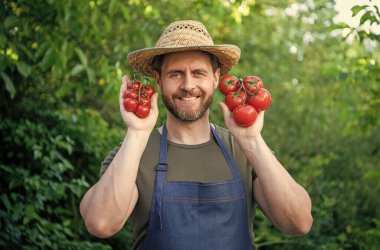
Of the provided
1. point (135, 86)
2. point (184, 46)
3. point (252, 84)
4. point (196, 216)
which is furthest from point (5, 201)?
point (252, 84)

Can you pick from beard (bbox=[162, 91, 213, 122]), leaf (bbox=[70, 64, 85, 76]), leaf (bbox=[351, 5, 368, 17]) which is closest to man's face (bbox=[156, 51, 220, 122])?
beard (bbox=[162, 91, 213, 122])

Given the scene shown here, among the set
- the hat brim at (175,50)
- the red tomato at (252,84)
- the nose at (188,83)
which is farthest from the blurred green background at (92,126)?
the nose at (188,83)

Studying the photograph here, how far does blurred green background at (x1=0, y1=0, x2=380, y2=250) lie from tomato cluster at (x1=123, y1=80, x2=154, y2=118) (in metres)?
1.36

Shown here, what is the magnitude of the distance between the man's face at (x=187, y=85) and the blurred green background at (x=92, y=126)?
130cm

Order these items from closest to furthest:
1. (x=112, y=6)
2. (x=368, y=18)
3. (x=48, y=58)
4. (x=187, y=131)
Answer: (x=187, y=131) → (x=368, y=18) → (x=48, y=58) → (x=112, y=6)

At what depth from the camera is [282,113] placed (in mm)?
8750

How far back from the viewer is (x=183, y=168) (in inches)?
105

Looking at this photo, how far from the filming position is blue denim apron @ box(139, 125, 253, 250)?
2568mm

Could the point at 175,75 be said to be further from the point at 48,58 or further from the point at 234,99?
the point at 48,58

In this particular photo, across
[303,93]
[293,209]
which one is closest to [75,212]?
[293,209]

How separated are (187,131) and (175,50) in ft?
1.25

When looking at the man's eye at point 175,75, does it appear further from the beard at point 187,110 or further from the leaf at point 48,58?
the leaf at point 48,58

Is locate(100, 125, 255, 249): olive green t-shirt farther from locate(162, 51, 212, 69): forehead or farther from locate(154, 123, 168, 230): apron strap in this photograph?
locate(162, 51, 212, 69): forehead

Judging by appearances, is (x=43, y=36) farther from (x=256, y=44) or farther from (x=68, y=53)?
(x=256, y=44)
